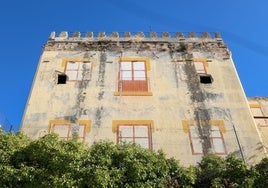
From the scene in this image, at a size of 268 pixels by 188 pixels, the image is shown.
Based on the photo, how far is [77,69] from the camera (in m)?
24.0

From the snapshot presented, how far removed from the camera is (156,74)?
23.8 metres

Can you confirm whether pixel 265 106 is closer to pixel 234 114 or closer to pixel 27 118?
pixel 234 114

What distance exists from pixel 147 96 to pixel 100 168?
6913 millimetres

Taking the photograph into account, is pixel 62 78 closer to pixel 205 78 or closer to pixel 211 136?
pixel 205 78

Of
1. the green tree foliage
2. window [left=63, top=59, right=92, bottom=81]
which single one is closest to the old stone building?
window [left=63, top=59, right=92, bottom=81]

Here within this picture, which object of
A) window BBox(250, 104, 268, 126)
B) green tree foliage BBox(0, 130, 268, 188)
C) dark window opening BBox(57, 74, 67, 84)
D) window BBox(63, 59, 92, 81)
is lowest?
green tree foliage BBox(0, 130, 268, 188)

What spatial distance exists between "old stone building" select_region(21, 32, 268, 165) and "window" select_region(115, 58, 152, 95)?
5 centimetres

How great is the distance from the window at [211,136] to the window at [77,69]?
6109mm

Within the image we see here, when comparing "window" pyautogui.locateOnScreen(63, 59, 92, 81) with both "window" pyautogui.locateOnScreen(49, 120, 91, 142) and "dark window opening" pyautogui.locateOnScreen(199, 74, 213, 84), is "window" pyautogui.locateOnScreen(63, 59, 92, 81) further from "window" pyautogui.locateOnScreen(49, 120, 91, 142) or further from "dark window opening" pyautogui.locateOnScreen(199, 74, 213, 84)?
"dark window opening" pyautogui.locateOnScreen(199, 74, 213, 84)

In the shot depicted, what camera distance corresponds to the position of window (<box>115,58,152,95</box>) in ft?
74.9

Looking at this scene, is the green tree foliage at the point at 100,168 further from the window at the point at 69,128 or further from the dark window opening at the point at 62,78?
the dark window opening at the point at 62,78

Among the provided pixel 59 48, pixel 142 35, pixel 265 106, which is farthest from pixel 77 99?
pixel 265 106

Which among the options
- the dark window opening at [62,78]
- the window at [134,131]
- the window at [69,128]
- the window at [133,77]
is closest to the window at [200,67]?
the window at [133,77]

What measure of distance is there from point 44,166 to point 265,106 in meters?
15.0
